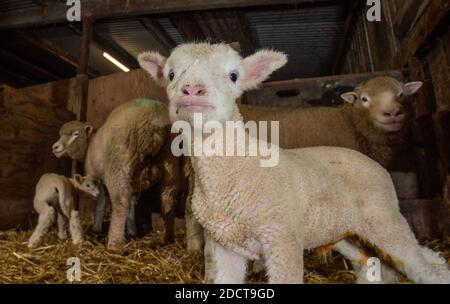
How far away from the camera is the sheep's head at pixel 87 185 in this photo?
13.5 feet

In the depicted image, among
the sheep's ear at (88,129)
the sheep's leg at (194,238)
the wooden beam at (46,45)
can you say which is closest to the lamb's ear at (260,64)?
the sheep's leg at (194,238)

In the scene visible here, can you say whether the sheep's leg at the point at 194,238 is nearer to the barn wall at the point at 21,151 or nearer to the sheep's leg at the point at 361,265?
the sheep's leg at the point at 361,265

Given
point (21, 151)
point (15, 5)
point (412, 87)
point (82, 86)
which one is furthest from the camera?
point (15, 5)

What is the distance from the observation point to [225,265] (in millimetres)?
2266

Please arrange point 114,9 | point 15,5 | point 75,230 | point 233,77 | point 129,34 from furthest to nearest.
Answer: point 129,34 < point 15,5 < point 114,9 < point 75,230 < point 233,77

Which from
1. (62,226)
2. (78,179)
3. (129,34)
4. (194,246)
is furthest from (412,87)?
(129,34)

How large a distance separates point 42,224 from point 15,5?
484cm

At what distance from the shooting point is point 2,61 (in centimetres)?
963

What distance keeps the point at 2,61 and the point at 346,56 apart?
9.12 m

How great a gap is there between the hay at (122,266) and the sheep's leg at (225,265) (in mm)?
349

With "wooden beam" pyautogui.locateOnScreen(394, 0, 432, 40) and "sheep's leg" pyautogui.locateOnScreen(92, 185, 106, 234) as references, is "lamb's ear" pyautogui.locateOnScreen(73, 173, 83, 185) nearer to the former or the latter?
"sheep's leg" pyautogui.locateOnScreen(92, 185, 106, 234)

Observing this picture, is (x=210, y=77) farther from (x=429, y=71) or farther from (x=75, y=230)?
(x=429, y=71)

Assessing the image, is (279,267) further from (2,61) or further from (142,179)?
(2,61)

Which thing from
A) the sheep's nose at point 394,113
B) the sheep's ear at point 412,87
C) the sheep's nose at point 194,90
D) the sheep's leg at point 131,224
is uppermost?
the sheep's ear at point 412,87
